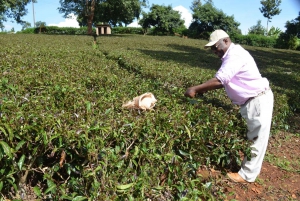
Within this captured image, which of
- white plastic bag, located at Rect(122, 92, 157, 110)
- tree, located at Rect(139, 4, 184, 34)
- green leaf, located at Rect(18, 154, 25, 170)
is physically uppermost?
tree, located at Rect(139, 4, 184, 34)

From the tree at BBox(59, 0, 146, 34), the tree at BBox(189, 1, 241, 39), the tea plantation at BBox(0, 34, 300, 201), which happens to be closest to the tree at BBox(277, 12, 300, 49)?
the tree at BBox(189, 1, 241, 39)

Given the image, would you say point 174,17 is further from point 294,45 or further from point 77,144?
point 77,144

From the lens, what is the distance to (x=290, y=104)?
6.18 metres

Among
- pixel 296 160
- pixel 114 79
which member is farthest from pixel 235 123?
pixel 114 79

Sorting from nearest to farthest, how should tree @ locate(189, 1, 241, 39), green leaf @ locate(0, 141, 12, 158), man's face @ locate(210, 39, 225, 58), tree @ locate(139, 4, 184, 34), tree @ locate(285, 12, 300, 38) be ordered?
green leaf @ locate(0, 141, 12, 158), man's face @ locate(210, 39, 225, 58), tree @ locate(285, 12, 300, 38), tree @ locate(189, 1, 241, 39), tree @ locate(139, 4, 184, 34)

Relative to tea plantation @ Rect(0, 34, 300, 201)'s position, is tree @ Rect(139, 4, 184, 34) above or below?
above

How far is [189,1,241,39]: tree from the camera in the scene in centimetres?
3866

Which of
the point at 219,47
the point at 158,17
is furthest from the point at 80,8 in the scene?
the point at 219,47

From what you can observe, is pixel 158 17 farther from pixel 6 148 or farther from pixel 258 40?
pixel 6 148

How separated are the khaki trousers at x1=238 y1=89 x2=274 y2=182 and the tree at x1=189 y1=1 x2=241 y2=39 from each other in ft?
123

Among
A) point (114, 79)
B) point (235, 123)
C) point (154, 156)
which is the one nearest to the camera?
point (154, 156)

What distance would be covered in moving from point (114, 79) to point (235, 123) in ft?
6.35

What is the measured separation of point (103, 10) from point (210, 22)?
15.3m

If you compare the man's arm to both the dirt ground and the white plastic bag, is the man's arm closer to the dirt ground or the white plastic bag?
the white plastic bag
